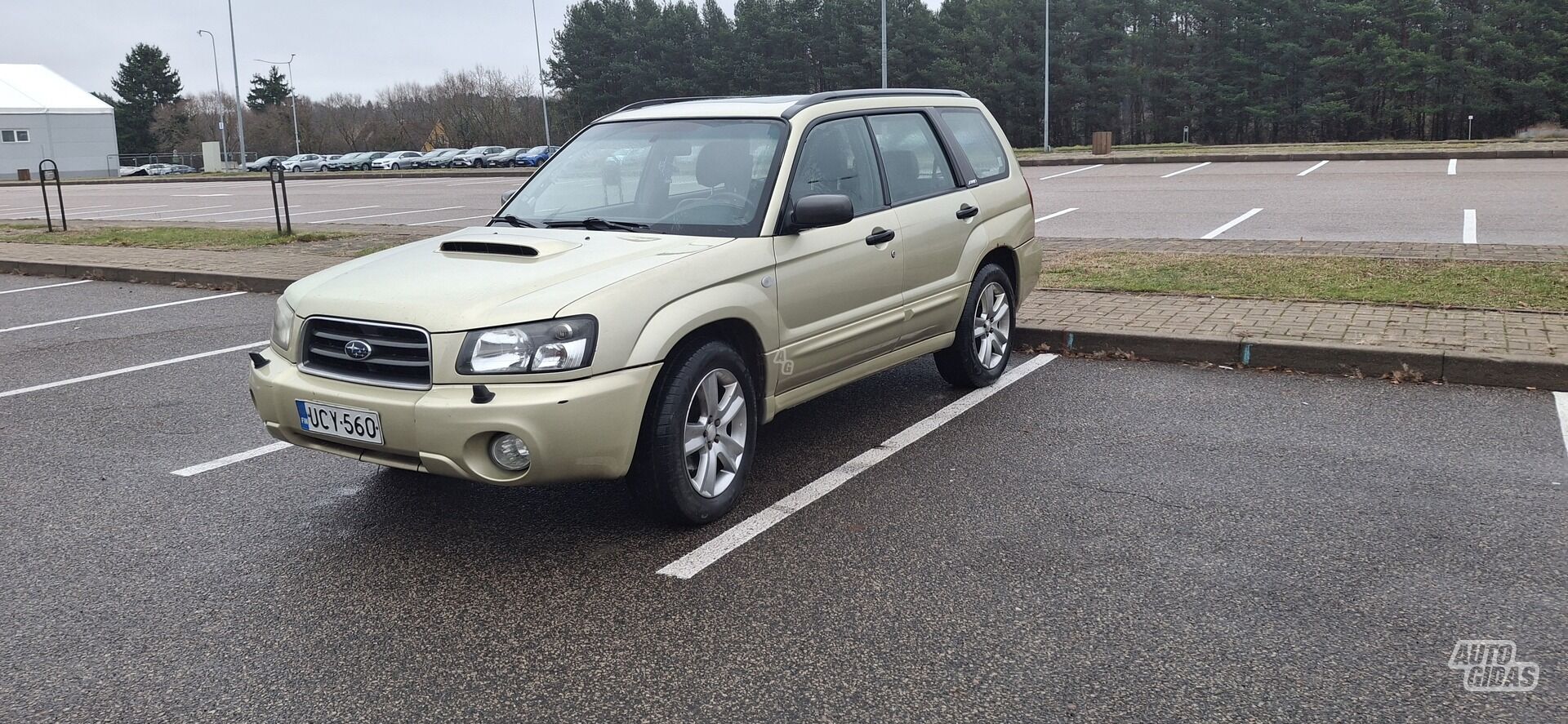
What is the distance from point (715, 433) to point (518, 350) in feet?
2.96

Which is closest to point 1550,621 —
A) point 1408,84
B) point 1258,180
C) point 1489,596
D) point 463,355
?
point 1489,596

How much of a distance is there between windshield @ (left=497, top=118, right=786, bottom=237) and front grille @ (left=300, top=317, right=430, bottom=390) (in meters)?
1.25

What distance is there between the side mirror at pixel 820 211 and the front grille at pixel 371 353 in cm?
160

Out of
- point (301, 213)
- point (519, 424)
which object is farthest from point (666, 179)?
point (301, 213)

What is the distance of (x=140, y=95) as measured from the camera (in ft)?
300

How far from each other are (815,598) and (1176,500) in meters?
1.75

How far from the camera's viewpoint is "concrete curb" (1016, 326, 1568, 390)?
644 centimetres

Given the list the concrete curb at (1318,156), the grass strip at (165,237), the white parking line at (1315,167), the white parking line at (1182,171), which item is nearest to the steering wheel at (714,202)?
the grass strip at (165,237)

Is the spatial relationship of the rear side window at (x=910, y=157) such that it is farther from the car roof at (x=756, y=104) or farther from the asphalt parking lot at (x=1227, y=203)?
the asphalt parking lot at (x=1227, y=203)

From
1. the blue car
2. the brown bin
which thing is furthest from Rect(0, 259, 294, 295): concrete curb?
the blue car

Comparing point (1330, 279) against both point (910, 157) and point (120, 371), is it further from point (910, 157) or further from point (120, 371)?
point (120, 371)

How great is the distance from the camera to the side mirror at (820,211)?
4.82 metres

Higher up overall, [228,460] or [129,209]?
[129,209]

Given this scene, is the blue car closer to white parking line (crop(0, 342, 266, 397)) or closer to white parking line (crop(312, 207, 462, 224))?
white parking line (crop(312, 207, 462, 224))
